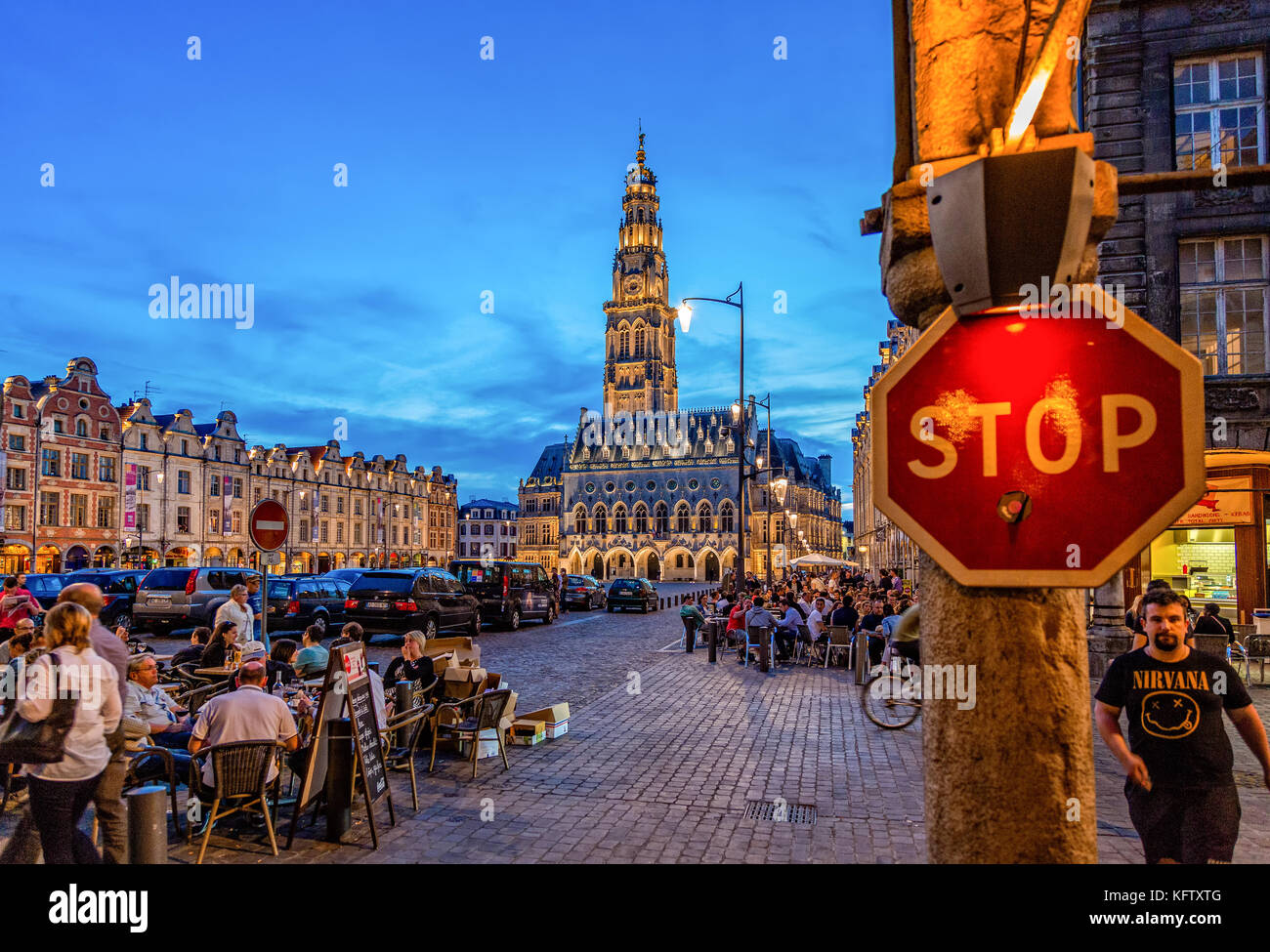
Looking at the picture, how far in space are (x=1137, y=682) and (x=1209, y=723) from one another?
0.34 m

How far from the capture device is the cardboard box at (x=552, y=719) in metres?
10.1

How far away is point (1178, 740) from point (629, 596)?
104 feet

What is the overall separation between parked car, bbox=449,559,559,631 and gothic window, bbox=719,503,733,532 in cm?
6518

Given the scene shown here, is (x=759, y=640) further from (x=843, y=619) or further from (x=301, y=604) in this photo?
(x=301, y=604)

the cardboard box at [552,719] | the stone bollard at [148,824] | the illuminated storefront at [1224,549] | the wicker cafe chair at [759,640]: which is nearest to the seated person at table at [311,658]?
the cardboard box at [552,719]

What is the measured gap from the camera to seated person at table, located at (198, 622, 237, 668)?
10.6 meters

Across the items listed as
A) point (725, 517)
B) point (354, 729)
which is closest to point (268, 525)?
point (354, 729)

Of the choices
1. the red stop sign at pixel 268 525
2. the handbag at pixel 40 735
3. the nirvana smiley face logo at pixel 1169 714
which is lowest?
the handbag at pixel 40 735

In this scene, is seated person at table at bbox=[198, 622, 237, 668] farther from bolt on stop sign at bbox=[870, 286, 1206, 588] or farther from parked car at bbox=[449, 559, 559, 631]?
parked car at bbox=[449, 559, 559, 631]

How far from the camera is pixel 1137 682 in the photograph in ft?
13.5

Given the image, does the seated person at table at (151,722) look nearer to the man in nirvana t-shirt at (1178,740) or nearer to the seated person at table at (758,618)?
the man in nirvana t-shirt at (1178,740)

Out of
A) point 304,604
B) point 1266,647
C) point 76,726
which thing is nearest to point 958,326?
point 76,726

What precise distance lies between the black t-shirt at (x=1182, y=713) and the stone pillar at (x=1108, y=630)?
33.9 ft

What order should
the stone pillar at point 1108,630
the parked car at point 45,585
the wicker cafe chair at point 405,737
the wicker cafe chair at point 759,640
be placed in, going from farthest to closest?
the parked car at point 45,585
the wicker cafe chair at point 759,640
the stone pillar at point 1108,630
the wicker cafe chair at point 405,737
